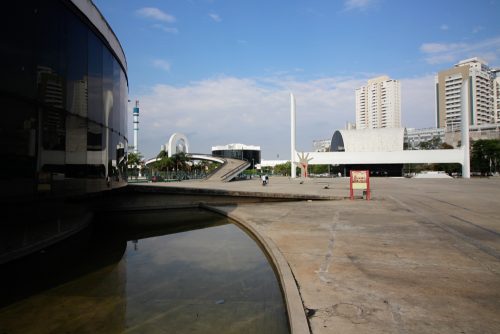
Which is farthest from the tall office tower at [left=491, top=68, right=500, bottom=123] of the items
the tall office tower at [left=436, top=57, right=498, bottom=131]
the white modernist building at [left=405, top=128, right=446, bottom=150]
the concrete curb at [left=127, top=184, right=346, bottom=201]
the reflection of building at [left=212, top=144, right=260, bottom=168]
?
the concrete curb at [left=127, top=184, right=346, bottom=201]

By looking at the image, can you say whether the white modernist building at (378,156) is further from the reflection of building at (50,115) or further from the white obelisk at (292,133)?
the reflection of building at (50,115)

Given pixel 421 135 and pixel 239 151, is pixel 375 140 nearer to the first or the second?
pixel 239 151

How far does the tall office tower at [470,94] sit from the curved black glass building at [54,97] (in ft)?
589

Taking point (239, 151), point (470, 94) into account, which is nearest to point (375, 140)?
point (239, 151)

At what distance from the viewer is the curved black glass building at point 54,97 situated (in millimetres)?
5992

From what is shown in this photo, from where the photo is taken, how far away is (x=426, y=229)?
412 inches

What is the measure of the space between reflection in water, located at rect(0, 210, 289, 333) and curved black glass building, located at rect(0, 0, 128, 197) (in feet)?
6.08

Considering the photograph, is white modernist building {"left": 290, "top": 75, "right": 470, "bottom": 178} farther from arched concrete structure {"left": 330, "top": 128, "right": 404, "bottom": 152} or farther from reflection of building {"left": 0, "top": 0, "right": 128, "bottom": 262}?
reflection of building {"left": 0, "top": 0, "right": 128, "bottom": 262}

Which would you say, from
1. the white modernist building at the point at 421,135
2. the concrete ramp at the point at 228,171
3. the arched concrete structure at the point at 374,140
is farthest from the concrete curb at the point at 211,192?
the white modernist building at the point at 421,135

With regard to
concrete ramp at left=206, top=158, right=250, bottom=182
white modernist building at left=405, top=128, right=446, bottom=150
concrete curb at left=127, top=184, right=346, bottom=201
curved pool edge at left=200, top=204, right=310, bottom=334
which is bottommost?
curved pool edge at left=200, top=204, right=310, bottom=334

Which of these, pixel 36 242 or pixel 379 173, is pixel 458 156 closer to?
pixel 379 173

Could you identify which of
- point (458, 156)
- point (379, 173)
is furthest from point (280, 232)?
point (379, 173)

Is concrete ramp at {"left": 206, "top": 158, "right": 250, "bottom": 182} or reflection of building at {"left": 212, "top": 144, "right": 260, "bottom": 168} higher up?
reflection of building at {"left": 212, "top": 144, "right": 260, "bottom": 168}

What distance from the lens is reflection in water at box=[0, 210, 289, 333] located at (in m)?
4.80
